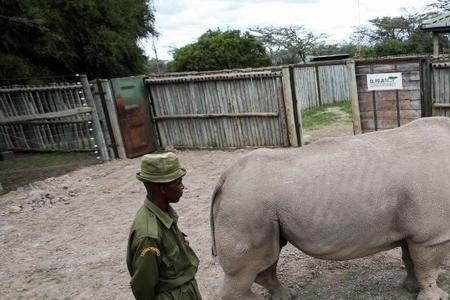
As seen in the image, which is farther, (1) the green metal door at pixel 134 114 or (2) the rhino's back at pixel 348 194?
(1) the green metal door at pixel 134 114

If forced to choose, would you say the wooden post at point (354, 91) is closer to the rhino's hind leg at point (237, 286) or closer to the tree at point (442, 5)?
the rhino's hind leg at point (237, 286)

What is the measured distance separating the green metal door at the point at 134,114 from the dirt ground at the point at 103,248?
3.39ft

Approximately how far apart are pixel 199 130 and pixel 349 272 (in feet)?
20.9

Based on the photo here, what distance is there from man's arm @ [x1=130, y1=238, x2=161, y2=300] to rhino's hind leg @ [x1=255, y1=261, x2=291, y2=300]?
1406 mm

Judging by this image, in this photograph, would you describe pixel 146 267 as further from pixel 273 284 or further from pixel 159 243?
pixel 273 284

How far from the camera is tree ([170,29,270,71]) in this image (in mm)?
22969

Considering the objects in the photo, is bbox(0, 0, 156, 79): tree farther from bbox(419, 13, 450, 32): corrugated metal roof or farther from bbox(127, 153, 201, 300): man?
bbox(127, 153, 201, 300): man

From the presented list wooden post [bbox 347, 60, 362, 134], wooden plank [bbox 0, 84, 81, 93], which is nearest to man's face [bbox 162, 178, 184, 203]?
wooden post [bbox 347, 60, 362, 134]

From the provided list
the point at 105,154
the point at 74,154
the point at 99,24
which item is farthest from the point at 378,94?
the point at 99,24

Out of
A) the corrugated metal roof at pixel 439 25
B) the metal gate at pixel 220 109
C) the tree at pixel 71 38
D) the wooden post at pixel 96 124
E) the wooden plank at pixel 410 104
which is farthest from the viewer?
the corrugated metal roof at pixel 439 25

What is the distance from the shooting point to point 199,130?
388 inches

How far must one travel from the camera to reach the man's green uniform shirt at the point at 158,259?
2.26 meters

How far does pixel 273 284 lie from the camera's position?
356cm

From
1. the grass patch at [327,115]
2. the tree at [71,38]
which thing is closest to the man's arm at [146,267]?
the grass patch at [327,115]
